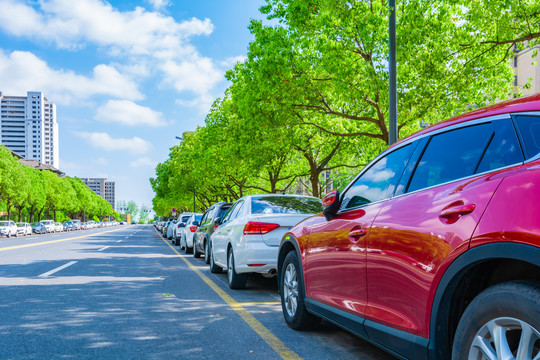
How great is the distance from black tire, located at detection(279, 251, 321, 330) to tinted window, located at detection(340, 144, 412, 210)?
1.16 m

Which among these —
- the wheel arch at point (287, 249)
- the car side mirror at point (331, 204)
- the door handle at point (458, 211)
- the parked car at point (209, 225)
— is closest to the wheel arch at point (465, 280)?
the door handle at point (458, 211)

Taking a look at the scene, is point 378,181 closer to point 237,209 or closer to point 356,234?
point 356,234

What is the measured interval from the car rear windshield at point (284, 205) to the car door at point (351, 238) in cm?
335

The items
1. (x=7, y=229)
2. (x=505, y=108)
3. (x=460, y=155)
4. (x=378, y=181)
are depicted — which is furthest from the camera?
(x=7, y=229)

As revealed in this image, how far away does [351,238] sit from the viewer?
3.53 m

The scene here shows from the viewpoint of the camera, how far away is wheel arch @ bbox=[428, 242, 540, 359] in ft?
7.11

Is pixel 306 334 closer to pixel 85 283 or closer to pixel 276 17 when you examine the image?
pixel 85 283

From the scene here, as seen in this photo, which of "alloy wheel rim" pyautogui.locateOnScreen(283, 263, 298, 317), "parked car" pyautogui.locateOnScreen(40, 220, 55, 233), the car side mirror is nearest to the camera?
the car side mirror

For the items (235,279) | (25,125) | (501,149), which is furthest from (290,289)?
(25,125)

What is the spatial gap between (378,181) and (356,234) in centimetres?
48

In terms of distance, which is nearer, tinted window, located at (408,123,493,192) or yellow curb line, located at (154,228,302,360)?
tinted window, located at (408,123,493,192)

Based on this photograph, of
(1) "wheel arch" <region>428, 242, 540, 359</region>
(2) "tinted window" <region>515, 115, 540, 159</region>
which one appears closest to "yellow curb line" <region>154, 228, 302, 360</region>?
(1) "wheel arch" <region>428, 242, 540, 359</region>

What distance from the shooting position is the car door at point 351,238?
3355 mm

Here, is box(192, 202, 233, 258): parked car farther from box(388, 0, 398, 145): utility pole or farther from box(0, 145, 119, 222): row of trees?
box(0, 145, 119, 222): row of trees
